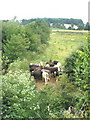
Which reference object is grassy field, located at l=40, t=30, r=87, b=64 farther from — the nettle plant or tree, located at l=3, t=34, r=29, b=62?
the nettle plant

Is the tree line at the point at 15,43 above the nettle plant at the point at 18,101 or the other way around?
above

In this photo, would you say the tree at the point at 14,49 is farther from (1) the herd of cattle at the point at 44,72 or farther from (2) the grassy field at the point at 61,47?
(2) the grassy field at the point at 61,47

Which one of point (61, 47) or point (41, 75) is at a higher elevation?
point (41, 75)

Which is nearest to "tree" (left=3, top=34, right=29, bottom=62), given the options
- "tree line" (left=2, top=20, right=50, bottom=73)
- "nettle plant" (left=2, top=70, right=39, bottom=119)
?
"tree line" (left=2, top=20, right=50, bottom=73)

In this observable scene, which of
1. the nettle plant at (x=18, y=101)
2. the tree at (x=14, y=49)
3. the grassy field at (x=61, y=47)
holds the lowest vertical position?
the grassy field at (x=61, y=47)

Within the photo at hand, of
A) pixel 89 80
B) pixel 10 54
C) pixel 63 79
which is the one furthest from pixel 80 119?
pixel 10 54

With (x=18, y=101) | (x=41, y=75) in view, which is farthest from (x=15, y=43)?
(x=18, y=101)

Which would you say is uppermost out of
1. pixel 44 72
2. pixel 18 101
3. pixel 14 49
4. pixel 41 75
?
pixel 14 49

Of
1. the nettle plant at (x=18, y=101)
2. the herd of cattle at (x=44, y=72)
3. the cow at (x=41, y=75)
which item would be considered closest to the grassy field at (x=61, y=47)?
the herd of cattle at (x=44, y=72)

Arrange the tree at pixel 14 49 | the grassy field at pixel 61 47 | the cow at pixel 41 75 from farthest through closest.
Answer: the grassy field at pixel 61 47 → the tree at pixel 14 49 → the cow at pixel 41 75

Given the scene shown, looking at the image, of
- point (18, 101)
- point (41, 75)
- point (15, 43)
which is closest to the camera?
point (18, 101)

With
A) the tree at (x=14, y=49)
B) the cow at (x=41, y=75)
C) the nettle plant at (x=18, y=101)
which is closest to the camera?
the nettle plant at (x=18, y=101)

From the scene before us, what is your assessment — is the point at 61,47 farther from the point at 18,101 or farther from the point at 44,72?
the point at 18,101

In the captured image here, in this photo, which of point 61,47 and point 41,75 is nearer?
point 41,75
